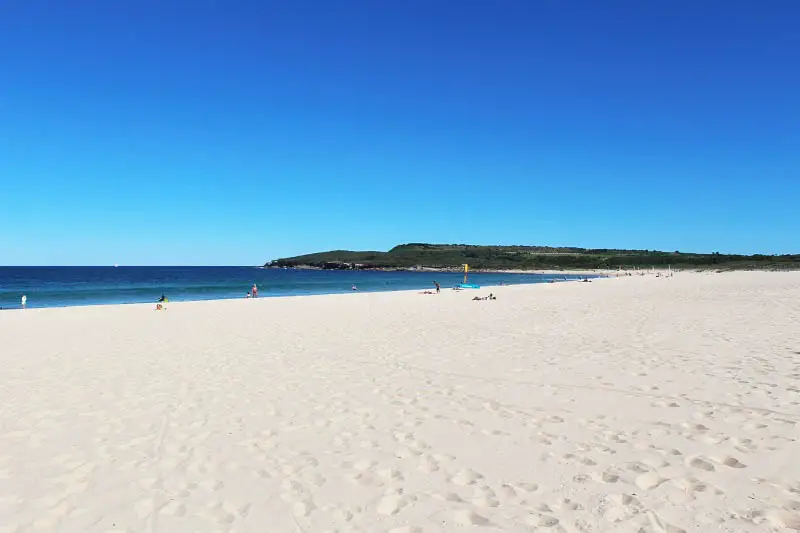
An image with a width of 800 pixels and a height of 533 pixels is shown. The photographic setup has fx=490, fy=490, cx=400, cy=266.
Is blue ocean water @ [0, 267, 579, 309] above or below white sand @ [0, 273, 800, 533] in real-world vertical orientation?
above

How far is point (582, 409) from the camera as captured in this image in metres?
6.64

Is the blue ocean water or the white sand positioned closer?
the white sand

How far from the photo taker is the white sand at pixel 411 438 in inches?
158

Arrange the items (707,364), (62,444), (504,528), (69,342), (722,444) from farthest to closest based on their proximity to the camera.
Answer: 1. (69,342)
2. (707,364)
3. (62,444)
4. (722,444)
5. (504,528)

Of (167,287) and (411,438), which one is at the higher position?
(167,287)

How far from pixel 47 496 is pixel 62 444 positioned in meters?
1.48

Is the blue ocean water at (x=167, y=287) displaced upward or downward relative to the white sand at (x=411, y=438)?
upward

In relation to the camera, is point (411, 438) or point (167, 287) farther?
point (167, 287)

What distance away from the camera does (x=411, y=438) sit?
18.8ft

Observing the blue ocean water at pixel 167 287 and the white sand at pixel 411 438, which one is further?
the blue ocean water at pixel 167 287

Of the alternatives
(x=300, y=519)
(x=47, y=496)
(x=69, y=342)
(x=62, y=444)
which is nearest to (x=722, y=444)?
(x=300, y=519)

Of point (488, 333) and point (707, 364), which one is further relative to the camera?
point (488, 333)

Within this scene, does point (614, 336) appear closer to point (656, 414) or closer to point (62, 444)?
point (656, 414)

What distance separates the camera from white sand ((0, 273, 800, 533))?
4.02m
